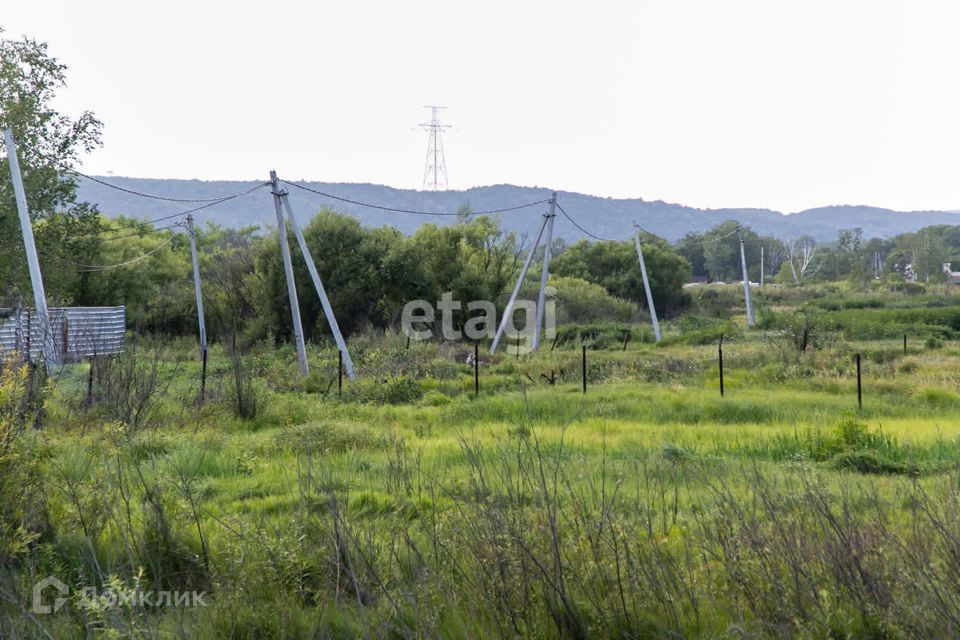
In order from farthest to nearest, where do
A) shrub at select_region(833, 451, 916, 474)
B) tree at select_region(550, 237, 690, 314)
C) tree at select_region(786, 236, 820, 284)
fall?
tree at select_region(786, 236, 820, 284)
tree at select_region(550, 237, 690, 314)
shrub at select_region(833, 451, 916, 474)

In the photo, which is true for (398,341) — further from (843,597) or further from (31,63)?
(843,597)

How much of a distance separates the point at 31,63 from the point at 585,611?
28.6 m

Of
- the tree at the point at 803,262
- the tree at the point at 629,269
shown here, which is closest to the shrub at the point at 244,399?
the tree at the point at 629,269

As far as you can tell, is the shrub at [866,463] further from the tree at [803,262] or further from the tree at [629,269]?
the tree at [803,262]

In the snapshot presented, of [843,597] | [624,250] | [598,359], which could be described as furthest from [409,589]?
[624,250]

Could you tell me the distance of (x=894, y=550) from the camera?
392 cm

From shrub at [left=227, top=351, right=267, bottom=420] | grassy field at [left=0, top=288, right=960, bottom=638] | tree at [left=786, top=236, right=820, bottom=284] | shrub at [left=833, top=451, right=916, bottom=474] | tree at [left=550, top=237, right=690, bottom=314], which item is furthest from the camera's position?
tree at [left=786, top=236, right=820, bottom=284]

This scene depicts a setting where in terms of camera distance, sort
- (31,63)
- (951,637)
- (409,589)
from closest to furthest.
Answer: (951,637)
(409,589)
(31,63)

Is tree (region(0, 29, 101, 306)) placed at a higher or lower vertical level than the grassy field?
higher

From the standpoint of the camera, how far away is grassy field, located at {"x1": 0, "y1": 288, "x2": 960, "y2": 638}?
387 cm

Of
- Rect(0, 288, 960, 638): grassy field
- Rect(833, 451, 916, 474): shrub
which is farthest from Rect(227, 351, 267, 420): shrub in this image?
Rect(833, 451, 916, 474): shrub

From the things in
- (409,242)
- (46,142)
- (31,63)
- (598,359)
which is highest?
(31,63)

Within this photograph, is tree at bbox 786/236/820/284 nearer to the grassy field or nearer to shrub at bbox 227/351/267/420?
the grassy field

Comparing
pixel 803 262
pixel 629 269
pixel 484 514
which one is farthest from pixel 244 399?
pixel 803 262
